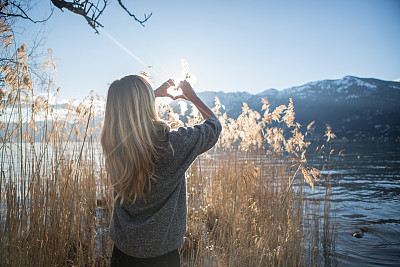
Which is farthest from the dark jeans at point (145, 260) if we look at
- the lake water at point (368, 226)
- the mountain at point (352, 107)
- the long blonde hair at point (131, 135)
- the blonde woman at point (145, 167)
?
the mountain at point (352, 107)

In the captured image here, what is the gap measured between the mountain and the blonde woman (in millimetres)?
54672

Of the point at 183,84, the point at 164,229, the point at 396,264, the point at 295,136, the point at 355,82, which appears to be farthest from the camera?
the point at 355,82

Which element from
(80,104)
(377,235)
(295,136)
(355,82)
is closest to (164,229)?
(80,104)

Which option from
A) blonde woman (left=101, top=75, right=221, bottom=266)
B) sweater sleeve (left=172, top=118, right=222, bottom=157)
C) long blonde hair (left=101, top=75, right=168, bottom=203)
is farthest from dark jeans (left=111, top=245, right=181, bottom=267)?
sweater sleeve (left=172, top=118, right=222, bottom=157)

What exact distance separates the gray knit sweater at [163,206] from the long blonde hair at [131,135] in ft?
0.19

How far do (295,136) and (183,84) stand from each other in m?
3.54

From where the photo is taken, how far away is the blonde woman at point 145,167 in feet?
3.97

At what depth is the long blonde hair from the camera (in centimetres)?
120

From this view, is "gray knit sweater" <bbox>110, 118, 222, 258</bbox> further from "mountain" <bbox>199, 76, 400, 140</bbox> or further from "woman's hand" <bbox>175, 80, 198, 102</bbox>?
"mountain" <bbox>199, 76, 400, 140</bbox>

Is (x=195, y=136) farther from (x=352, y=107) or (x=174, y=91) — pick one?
(x=352, y=107)

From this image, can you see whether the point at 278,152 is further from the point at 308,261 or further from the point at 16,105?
the point at 16,105

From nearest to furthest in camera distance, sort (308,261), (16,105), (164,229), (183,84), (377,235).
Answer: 1. (164,229)
2. (183,84)
3. (16,105)
4. (308,261)
5. (377,235)

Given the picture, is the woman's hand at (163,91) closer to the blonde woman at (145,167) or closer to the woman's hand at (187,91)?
the woman's hand at (187,91)

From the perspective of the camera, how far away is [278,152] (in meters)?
4.73
